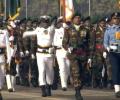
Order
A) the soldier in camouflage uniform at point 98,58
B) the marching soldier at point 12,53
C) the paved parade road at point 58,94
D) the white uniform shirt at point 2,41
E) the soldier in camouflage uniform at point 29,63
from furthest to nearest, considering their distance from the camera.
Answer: the soldier in camouflage uniform at point 29,63
the soldier in camouflage uniform at point 98,58
the marching soldier at point 12,53
the paved parade road at point 58,94
the white uniform shirt at point 2,41

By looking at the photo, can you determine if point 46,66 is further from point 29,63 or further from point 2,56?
point 29,63

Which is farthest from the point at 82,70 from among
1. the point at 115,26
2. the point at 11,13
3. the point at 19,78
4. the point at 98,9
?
the point at 98,9

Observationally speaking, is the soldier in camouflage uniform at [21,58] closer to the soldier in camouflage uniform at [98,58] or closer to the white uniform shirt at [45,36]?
the soldier in camouflage uniform at [98,58]

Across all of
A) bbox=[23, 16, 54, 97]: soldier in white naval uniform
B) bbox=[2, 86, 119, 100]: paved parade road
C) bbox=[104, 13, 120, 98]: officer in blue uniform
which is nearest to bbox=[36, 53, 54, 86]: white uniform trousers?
bbox=[23, 16, 54, 97]: soldier in white naval uniform

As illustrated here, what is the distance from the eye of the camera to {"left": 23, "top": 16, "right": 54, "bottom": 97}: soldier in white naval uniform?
62.6 ft

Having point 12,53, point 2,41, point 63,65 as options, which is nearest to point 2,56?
point 2,41

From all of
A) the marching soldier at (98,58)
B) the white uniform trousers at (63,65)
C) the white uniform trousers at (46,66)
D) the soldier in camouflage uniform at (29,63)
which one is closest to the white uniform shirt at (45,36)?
the white uniform trousers at (46,66)

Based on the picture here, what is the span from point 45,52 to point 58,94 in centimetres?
123

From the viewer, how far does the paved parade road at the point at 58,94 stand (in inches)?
729

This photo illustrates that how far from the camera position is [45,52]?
1923 cm

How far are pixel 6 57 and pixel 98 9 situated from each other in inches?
552

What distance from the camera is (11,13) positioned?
2773cm

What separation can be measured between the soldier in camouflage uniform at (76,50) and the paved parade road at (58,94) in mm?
1170

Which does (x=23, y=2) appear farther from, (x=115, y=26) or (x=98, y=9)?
(x=115, y=26)
